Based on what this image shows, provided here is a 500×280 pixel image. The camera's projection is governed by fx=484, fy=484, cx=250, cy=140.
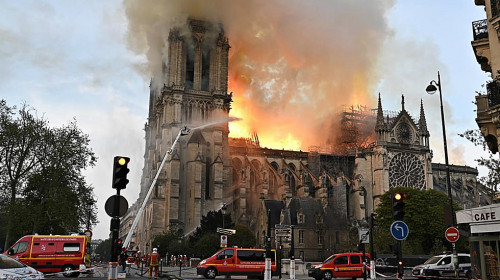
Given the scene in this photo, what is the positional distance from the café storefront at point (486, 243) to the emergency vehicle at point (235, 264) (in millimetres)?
11670

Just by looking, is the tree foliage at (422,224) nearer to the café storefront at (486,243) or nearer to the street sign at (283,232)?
the street sign at (283,232)

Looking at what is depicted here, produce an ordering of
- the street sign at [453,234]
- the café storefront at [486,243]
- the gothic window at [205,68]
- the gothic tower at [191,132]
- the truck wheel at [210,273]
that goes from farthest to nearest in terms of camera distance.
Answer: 1. the gothic window at [205,68]
2. the gothic tower at [191,132]
3. the truck wheel at [210,273]
4. the street sign at [453,234]
5. the café storefront at [486,243]

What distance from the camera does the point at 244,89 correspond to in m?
77.6

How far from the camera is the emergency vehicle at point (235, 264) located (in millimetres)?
24750

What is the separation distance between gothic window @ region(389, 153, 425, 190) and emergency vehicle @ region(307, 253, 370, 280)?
165 ft

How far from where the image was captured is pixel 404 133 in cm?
7675

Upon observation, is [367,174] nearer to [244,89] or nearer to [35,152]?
[244,89]

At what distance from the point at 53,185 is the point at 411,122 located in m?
58.6

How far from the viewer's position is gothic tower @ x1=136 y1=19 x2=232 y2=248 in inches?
2474

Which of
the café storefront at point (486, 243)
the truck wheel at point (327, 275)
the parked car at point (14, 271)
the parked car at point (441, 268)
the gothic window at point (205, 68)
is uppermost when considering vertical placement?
the gothic window at point (205, 68)

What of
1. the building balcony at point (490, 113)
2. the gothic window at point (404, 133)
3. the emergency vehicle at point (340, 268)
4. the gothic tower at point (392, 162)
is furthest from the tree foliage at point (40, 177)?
the gothic window at point (404, 133)

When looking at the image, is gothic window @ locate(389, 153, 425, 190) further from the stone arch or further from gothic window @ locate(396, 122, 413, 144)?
the stone arch

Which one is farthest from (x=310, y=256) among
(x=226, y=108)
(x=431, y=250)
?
(x=226, y=108)

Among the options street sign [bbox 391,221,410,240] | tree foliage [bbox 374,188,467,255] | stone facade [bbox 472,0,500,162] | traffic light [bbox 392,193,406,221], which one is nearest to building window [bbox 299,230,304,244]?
tree foliage [bbox 374,188,467,255]
